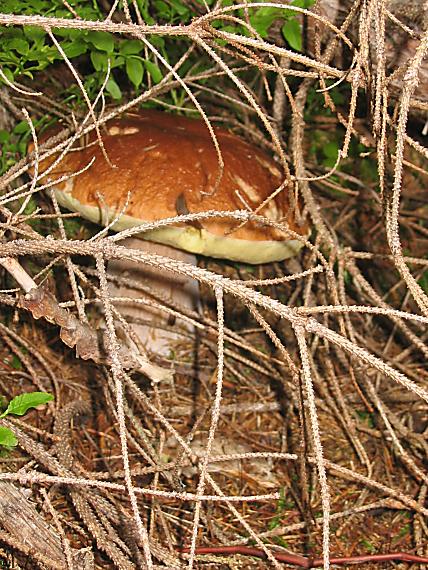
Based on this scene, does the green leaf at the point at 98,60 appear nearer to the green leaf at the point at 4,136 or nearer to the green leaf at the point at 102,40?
the green leaf at the point at 102,40

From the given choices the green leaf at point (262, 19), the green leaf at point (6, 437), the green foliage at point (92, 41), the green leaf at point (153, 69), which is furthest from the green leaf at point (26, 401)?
the green leaf at point (262, 19)

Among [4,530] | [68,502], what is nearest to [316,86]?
[68,502]

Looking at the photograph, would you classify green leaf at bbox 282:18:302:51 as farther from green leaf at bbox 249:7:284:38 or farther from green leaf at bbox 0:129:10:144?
green leaf at bbox 0:129:10:144

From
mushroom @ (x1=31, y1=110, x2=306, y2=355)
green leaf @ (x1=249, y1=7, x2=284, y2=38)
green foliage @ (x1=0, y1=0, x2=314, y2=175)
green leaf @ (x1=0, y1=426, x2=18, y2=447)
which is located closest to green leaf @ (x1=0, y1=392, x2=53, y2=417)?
green leaf @ (x1=0, y1=426, x2=18, y2=447)

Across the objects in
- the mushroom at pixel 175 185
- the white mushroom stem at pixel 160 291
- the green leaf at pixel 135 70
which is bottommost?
the white mushroom stem at pixel 160 291

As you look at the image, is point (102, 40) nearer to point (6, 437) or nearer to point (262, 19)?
point (262, 19)

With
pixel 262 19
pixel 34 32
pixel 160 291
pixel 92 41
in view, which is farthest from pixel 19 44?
pixel 160 291
